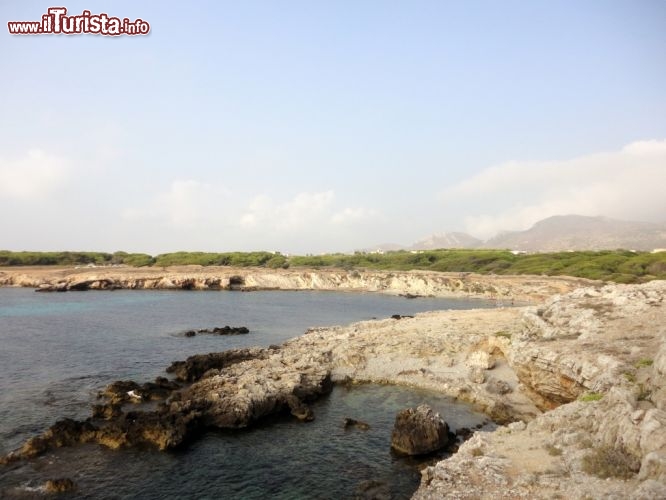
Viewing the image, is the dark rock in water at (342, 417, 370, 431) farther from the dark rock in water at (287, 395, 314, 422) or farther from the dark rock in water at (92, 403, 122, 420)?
the dark rock in water at (92, 403, 122, 420)

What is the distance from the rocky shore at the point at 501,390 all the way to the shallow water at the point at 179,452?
1258 mm

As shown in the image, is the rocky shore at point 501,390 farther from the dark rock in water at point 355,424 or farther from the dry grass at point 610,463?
the dark rock in water at point 355,424

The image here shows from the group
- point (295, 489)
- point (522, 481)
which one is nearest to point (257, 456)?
point (295, 489)

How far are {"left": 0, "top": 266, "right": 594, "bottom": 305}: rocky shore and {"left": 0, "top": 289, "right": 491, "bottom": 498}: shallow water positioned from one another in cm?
3781

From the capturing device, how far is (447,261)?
119750 mm

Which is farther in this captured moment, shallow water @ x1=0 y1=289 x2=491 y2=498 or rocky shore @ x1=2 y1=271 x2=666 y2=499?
shallow water @ x1=0 y1=289 x2=491 y2=498

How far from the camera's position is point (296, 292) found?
301 feet

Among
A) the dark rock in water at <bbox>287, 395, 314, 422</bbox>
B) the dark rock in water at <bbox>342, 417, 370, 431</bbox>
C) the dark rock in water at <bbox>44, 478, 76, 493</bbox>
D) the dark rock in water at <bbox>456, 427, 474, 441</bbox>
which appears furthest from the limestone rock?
the dark rock in water at <bbox>44, 478, 76, 493</bbox>

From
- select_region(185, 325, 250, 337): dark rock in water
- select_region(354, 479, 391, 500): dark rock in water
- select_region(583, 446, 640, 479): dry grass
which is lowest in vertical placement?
select_region(354, 479, 391, 500): dark rock in water

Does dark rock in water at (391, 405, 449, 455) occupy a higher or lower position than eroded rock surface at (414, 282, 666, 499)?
lower

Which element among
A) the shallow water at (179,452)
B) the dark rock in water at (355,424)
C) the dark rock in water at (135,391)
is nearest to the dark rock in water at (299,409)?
the shallow water at (179,452)

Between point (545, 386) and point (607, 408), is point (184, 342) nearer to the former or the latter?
point (545, 386)

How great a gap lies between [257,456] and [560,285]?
245 ft

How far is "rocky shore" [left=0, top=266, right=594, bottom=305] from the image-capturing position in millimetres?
84338
